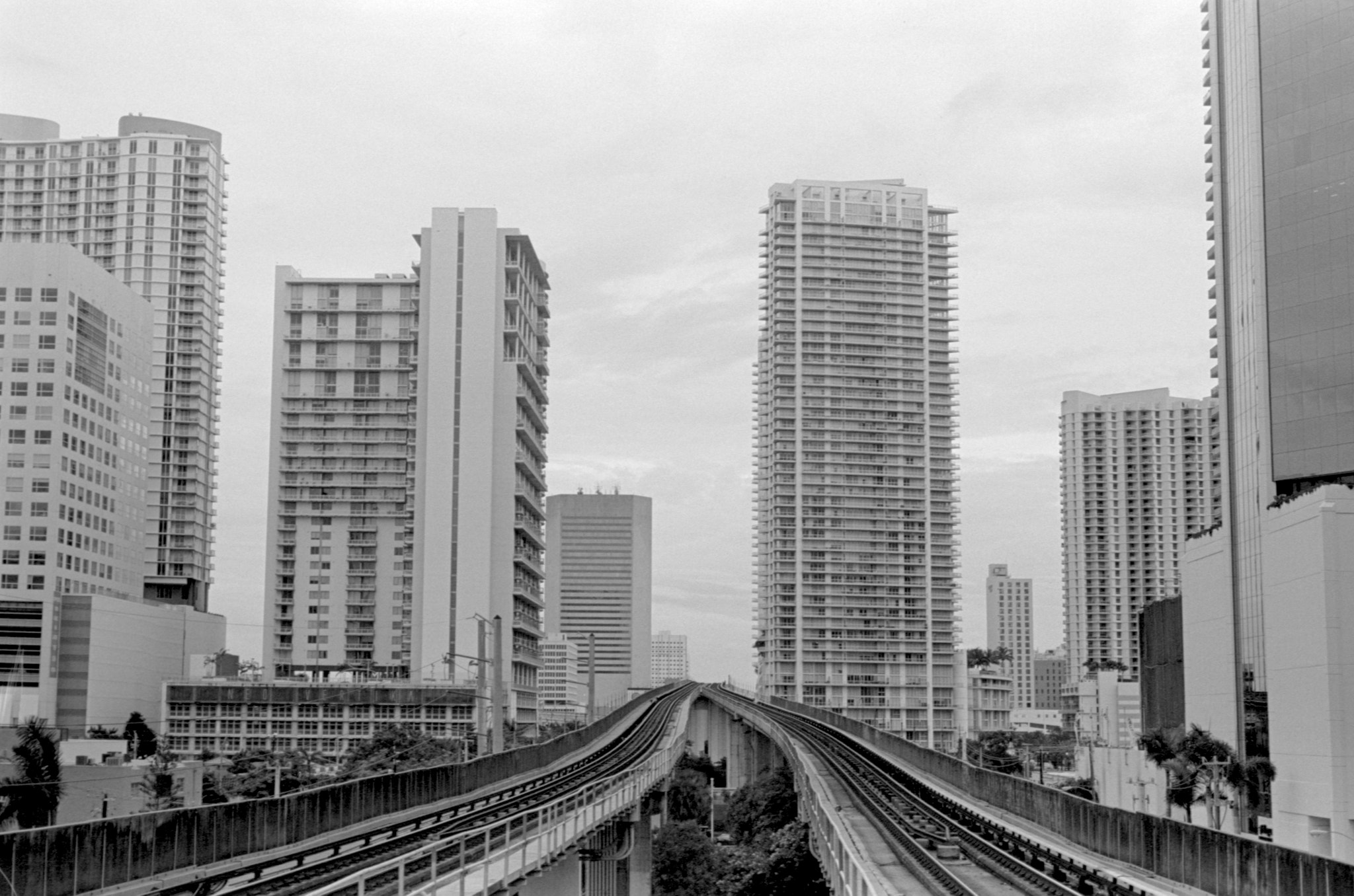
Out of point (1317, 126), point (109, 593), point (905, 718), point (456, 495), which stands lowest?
point (905, 718)

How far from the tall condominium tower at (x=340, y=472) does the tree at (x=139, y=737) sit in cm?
2855

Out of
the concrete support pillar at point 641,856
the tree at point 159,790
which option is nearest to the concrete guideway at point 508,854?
the concrete support pillar at point 641,856

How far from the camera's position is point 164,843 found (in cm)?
2452

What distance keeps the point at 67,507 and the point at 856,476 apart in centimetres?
9922

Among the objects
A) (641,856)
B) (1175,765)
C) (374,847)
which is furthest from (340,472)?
(374,847)

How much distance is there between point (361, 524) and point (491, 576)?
3444cm

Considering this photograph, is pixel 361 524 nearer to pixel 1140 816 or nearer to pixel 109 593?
pixel 109 593

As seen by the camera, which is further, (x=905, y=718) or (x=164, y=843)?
(x=905, y=718)

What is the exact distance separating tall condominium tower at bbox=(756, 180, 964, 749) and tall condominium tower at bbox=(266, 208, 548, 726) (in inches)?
1771

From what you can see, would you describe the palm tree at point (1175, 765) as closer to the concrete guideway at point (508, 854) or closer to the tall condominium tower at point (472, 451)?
the concrete guideway at point (508, 854)

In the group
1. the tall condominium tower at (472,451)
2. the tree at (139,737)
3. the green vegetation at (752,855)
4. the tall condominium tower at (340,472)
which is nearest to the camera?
the green vegetation at (752,855)

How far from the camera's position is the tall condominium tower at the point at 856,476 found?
187500mm

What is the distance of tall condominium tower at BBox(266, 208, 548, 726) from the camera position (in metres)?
136

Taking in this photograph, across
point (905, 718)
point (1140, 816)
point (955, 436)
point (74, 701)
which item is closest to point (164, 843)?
point (1140, 816)
